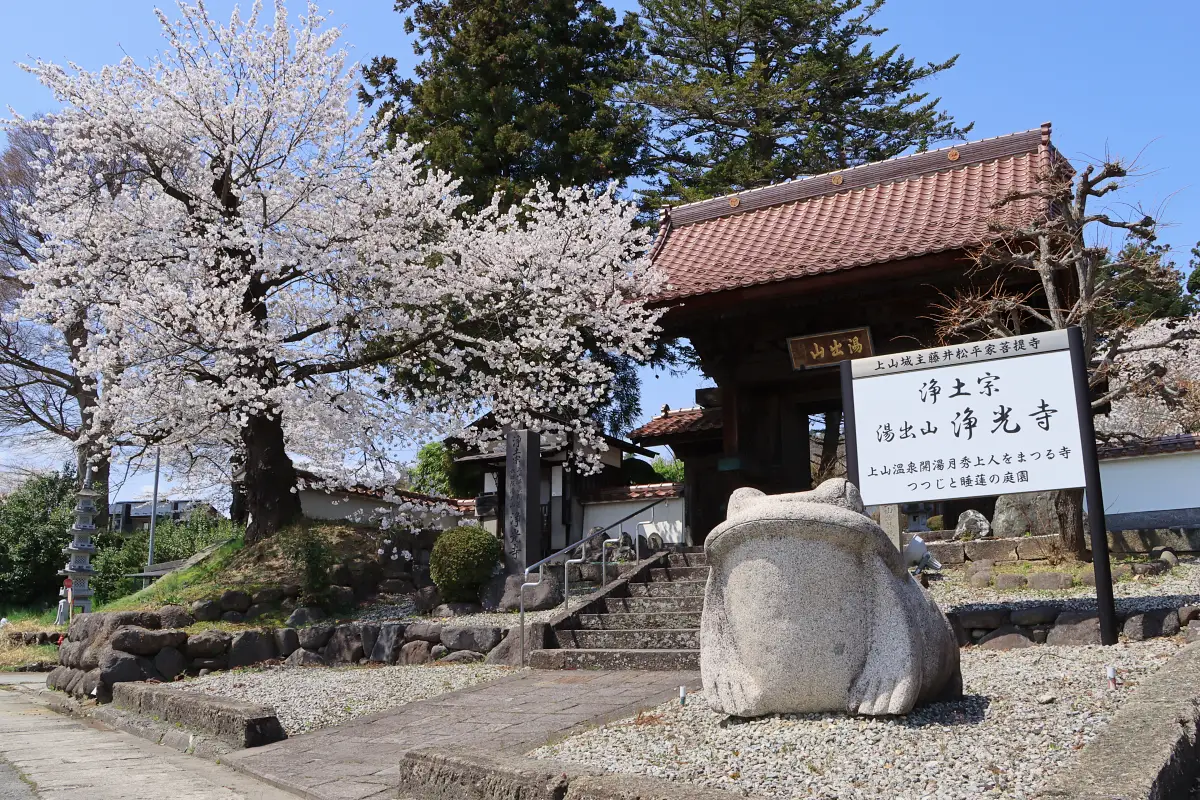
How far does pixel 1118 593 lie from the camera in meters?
7.88

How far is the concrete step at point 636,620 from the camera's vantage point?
8.93 metres

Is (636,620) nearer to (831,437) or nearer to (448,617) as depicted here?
(448,617)

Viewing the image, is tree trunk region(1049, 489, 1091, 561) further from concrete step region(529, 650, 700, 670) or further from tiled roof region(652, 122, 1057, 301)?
concrete step region(529, 650, 700, 670)

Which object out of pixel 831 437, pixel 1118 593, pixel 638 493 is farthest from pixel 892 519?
pixel 638 493

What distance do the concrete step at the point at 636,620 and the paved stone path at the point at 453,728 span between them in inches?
45.0

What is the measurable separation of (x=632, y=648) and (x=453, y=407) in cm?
711

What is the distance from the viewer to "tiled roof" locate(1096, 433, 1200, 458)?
11.6 m

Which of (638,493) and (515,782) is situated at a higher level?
(638,493)

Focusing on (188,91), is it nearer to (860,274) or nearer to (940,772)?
(860,274)

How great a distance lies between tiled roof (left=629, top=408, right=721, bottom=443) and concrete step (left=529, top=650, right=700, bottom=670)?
25.7 ft

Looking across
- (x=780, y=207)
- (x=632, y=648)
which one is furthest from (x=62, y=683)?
(x=780, y=207)

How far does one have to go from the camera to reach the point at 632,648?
8445 millimetres

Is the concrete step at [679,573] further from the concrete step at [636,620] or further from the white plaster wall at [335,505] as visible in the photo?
the white plaster wall at [335,505]

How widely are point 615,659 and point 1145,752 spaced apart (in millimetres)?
5070
